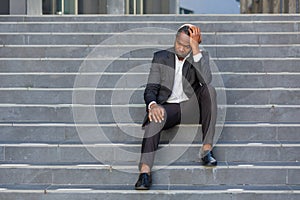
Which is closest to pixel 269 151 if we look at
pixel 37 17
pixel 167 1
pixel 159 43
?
pixel 159 43

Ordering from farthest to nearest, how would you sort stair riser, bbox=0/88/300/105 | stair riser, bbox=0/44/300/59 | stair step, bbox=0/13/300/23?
1. stair step, bbox=0/13/300/23
2. stair riser, bbox=0/44/300/59
3. stair riser, bbox=0/88/300/105

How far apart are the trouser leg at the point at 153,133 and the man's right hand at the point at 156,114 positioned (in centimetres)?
3

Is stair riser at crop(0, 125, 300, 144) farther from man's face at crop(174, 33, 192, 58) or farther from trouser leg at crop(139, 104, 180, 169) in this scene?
man's face at crop(174, 33, 192, 58)

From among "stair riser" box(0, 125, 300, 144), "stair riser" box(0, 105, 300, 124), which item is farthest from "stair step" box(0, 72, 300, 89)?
"stair riser" box(0, 125, 300, 144)

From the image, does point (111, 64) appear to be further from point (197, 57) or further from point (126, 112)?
point (197, 57)

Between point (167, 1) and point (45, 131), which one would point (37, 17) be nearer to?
point (45, 131)

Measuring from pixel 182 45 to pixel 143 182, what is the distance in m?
1.31

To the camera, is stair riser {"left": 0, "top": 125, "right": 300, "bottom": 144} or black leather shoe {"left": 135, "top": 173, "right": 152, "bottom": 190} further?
stair riser {"left": 0, "top": 125, "right": 300, "bottom": 144}

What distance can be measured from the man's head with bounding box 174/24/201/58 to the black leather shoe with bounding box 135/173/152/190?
1.19 metres

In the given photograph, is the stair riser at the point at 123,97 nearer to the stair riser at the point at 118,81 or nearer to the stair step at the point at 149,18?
the stair riser at the point at 118,81

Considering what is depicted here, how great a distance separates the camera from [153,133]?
398 cm

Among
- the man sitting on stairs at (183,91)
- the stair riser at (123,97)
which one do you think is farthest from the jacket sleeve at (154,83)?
the stair riser at (123,97)

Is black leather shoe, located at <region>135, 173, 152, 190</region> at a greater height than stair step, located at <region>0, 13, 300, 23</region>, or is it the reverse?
stair step, located at <region>0, 13, 300, 23</region>

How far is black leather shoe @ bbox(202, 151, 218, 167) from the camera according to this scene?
404 cm
